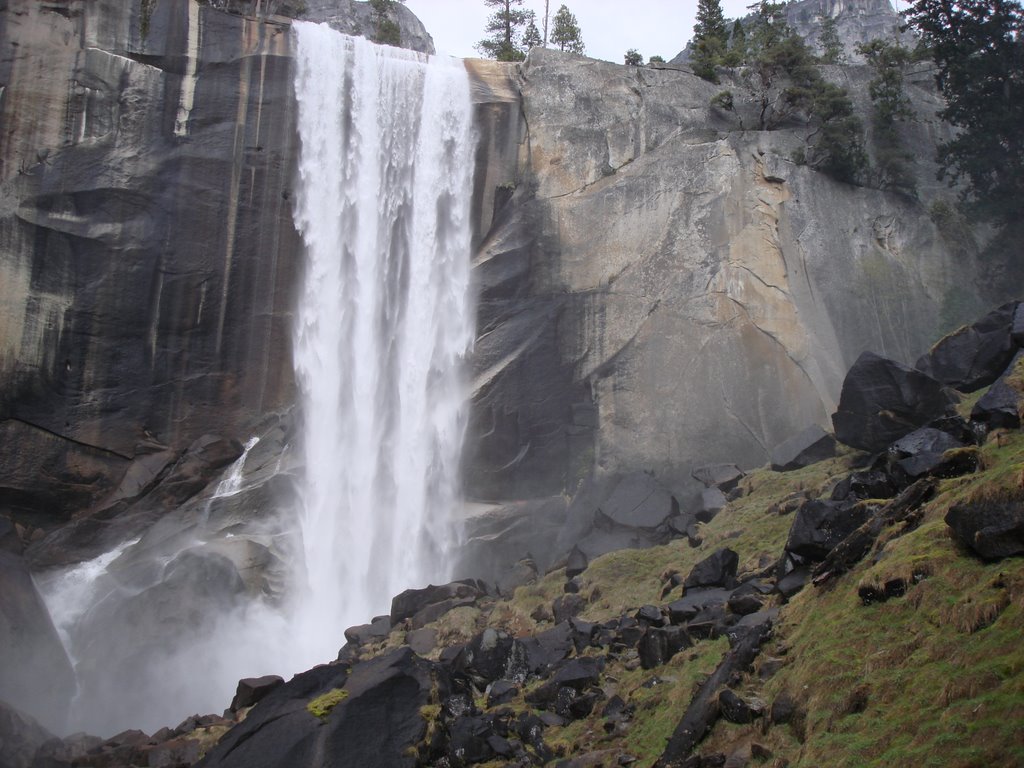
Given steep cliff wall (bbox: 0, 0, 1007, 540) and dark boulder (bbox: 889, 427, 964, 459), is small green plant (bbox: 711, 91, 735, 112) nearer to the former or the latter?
steep cliff wall (bbox: 0, 0, 1007, 540)

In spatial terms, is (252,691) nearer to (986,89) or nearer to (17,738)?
(17,738)

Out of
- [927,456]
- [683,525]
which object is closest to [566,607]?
[683,525]

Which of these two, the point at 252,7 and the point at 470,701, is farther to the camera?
the point at 252,7

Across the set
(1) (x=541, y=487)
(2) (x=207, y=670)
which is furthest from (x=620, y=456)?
(2) (x=207, y=670)

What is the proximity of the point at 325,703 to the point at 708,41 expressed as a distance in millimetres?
32232

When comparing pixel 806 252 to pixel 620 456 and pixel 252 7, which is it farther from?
pixel 252 7

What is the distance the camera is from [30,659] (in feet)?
73.8

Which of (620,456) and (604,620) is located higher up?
(620,456)

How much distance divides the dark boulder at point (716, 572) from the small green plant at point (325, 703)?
267 inches

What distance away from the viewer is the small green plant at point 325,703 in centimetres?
1480

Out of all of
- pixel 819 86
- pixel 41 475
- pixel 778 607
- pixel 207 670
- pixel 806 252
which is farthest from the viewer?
pixel 819 86

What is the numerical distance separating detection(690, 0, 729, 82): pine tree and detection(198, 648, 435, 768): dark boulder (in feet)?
93.1

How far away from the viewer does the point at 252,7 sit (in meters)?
34.4

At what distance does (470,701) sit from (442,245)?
62.8ft
